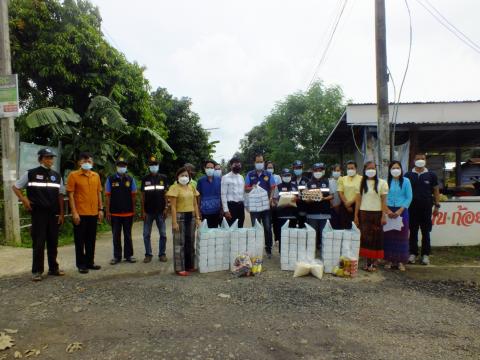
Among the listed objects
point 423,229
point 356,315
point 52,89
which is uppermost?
point 52,89

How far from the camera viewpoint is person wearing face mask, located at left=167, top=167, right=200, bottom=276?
5.36 metres

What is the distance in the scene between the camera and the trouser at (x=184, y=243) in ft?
17.6

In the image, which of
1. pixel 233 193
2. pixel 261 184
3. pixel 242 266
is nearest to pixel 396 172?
pixel 261 184

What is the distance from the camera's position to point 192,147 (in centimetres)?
1925

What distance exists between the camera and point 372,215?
560cm

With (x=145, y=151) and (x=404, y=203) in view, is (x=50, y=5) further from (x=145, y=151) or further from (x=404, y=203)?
(x=404, y=203)

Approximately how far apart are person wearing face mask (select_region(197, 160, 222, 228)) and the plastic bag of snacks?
999 mm

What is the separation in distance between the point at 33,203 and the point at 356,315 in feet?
14.9

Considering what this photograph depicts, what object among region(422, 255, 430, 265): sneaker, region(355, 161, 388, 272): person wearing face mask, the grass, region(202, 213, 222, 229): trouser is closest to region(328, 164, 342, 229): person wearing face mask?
region(355, 161, 388, 272): person wearing face mask

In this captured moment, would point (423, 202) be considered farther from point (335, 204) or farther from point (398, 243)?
point (335, 204)

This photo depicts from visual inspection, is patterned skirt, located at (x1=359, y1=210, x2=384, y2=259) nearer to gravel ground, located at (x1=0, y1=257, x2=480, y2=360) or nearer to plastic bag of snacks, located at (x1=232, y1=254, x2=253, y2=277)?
gravel ground, located at (x1=0, y1=257, x2=480, y2=360)

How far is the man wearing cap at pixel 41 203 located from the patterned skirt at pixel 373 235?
15.5 feet

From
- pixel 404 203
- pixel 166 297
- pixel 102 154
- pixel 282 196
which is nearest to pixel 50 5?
pixel 102 154

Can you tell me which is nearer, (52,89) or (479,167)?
(52,89)
